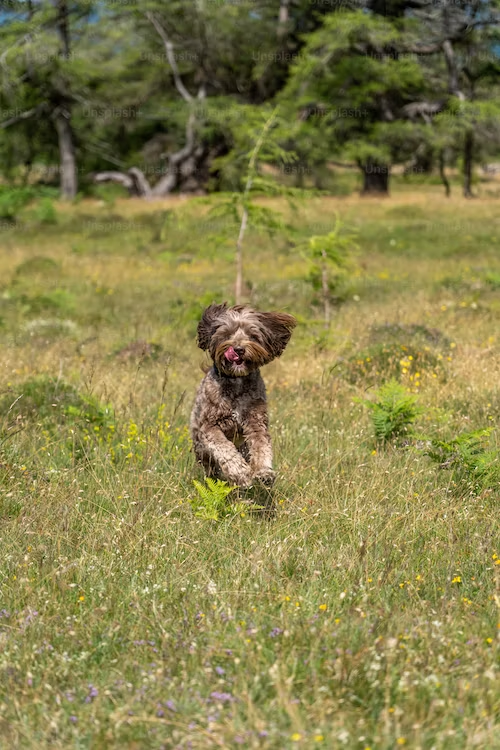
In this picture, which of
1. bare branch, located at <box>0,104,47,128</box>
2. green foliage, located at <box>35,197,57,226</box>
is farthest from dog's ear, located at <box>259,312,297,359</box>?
bare branch, located at <box>0,104,47,128</box>

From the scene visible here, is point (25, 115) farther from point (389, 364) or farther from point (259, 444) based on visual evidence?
point (259, 444)

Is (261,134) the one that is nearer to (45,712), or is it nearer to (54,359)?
(54,359)

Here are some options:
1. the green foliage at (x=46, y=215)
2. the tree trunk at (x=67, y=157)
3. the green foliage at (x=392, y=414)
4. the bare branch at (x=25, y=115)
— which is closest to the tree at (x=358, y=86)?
the tree trunk at (x=67, y=157)

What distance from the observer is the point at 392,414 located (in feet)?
21.9

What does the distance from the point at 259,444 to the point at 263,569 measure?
1360 millimetres

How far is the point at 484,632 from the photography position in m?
3.61

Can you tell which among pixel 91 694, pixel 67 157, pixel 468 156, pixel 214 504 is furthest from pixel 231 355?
pixel 67 157

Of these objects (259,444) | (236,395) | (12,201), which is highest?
(236,395)

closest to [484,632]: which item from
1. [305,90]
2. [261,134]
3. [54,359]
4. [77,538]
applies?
[77,538]

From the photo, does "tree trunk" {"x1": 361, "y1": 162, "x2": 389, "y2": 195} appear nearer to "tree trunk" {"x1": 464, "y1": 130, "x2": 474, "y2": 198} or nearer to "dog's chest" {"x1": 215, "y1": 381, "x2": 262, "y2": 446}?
"tree trunk" {"x1": 464, "y1": 130, "x2": 474, "y2": 198}

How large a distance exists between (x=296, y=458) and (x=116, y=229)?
19.4 metres

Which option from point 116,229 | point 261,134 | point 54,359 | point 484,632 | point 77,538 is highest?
point 261,134

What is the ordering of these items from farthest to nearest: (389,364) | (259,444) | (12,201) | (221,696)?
(12,201) < (389,364) < (259,444) < (221,696)

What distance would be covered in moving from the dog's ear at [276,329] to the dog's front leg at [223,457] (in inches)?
28.6
